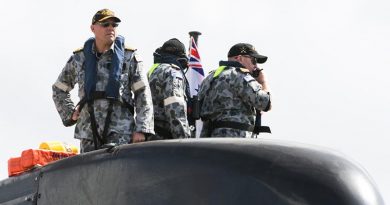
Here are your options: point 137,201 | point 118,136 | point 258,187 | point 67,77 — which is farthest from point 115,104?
point 258,187

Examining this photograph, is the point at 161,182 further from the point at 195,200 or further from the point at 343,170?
the point at 343,170

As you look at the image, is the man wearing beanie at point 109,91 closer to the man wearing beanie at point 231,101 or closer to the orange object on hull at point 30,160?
the orange object on hull at point 30,160

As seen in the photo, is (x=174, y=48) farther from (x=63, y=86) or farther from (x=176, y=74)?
(x=63, y=86)

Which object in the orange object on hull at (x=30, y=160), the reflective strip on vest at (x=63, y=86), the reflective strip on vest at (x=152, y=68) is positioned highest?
the reflective strip on vest at (x=152, y=68)

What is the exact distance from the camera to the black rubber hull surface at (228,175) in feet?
16.4

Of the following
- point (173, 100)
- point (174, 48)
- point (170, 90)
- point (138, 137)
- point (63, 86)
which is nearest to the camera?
point (138, 137)

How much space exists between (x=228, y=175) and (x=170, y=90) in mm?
3301

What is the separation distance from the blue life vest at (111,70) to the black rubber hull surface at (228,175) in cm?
169

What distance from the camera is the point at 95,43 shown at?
7773 mm

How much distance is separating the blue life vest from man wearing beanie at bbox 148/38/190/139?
827 millimetres

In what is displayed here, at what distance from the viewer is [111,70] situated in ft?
24.5

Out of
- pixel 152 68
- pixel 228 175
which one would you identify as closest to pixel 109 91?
pixel 152 68

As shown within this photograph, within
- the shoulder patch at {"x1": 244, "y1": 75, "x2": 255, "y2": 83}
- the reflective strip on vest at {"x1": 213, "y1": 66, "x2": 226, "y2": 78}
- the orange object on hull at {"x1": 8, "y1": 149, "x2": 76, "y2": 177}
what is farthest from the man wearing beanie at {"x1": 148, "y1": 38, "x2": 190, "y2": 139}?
the orange object on hull at {"x1": 8, "y1": 149, "x2": 76, "y2": 177}

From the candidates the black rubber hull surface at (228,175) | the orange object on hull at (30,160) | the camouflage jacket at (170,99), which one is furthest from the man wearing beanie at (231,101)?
the black rubber hull surface at (228,175)
